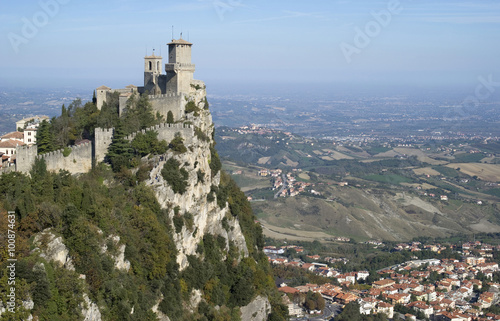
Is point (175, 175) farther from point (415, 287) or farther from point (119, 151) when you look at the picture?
point (415, 287)

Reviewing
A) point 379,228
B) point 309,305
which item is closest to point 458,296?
point 309,305

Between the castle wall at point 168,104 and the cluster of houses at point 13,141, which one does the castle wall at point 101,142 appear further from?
the castle wall at point 168,104

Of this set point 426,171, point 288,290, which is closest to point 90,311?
point 288,290

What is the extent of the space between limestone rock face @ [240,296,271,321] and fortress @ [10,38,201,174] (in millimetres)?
11755

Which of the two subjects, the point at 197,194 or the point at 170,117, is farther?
the point at 170,117

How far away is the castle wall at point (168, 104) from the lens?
39.0 meters

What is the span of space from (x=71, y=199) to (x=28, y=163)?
5.08 meters

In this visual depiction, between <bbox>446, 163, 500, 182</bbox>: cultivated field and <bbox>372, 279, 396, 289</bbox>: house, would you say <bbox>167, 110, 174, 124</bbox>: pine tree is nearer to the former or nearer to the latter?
<bbox>372, 279, 396, 289</bbox>: house

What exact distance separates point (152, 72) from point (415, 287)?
46477mm

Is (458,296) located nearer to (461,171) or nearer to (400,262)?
(400,262)

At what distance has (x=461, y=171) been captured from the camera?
161 meters

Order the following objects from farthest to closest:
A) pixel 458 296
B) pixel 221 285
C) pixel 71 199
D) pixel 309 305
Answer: pixel 458 296, pixel 309 305, pixel 221 285, pixel 71 199

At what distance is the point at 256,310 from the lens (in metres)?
41.2

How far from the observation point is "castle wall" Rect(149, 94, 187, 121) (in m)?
39.0
